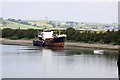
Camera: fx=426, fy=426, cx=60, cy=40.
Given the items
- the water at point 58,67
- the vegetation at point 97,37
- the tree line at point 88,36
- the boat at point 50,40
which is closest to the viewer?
the water at point 58,67

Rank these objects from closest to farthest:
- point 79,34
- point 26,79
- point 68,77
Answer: point 26,79
point 68,77
point 79,34

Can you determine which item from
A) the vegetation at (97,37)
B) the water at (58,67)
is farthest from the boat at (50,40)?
the water at (58,67)

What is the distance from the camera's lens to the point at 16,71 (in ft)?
45.3

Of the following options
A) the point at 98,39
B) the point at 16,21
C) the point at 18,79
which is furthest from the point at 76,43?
the point at 16,21

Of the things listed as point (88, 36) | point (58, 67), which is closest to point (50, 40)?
point (88, 36)

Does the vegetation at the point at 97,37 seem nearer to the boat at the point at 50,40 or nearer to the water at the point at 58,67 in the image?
the boat at the point at 50,40

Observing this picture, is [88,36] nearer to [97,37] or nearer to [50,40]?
[97,37]

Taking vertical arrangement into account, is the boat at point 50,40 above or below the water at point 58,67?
above

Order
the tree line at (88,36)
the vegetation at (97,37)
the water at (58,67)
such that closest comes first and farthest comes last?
the water at (58,67)
the vegetation at (97,37)
the tree line at (88,36)

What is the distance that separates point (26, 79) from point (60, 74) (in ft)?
6.29

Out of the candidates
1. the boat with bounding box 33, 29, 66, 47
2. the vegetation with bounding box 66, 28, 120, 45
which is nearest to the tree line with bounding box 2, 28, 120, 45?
the vegetation with bounding box 66, 28, 120, 45

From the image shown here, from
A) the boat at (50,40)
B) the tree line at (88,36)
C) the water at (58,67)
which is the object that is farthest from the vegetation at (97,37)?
the water at (58,67)

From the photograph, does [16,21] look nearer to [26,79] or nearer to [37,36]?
[37,36]

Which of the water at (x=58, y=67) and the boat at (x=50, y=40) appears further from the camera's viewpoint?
the boat at (x=50, y=40)
